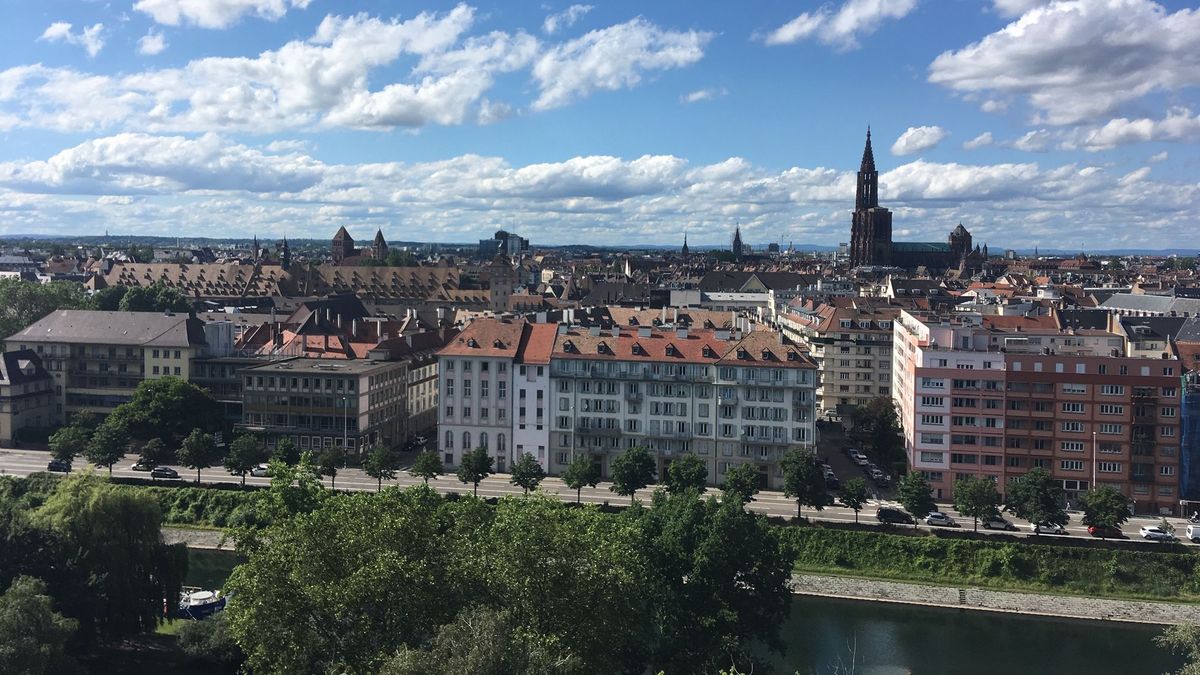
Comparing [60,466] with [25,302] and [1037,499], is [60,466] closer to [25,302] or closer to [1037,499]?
[25,302]

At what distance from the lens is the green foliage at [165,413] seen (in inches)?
2724

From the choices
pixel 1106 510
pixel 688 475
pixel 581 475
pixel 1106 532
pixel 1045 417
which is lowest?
pixel 1106 532

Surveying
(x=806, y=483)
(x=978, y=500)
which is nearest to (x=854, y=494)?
(x=806, y=483)

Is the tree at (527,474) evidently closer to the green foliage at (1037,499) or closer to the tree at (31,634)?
the green foliage at (1037,499)

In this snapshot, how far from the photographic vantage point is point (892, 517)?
56.3 metres

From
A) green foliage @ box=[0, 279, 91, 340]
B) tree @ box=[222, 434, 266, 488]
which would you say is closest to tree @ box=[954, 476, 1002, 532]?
tree @ box=[222, 434, 266, 488]

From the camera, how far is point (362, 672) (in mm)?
27266

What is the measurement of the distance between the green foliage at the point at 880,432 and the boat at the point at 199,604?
40735mm

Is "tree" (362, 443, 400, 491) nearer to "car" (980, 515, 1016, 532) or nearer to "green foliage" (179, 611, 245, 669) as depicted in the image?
"green foliage" (179, 611, 245, 669)

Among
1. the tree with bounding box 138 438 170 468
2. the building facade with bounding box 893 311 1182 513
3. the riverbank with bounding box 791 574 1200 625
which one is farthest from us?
the tree with bounding box 138 438 170 468

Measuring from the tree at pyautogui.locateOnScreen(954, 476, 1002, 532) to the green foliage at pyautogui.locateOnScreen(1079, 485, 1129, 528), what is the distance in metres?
4.35

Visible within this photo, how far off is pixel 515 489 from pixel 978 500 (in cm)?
2591

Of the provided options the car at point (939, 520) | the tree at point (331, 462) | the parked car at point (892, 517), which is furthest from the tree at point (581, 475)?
the car at point (939, 520)

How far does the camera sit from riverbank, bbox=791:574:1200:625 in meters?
48.9
